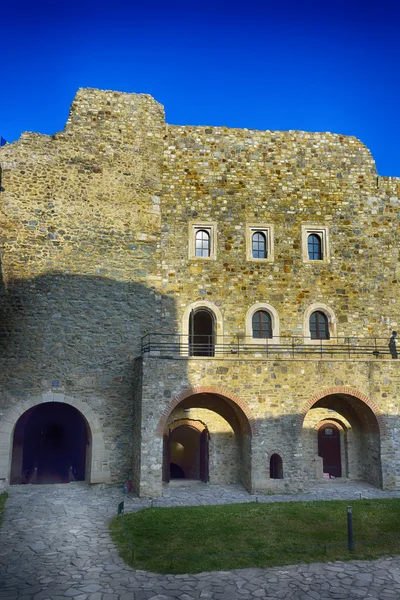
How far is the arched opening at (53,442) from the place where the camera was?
21.8 meters

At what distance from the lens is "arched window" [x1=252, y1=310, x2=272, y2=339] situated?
2000cm

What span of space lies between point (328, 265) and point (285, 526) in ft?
37.8

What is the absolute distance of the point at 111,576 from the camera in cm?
960

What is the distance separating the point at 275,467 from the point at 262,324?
5.61m

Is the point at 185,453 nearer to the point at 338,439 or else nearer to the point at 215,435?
the point at 215,435

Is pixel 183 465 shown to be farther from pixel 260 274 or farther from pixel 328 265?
pixel 328 265

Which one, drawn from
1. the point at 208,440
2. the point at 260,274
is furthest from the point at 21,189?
the point at 208,440

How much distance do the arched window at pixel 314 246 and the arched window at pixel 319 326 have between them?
242cm

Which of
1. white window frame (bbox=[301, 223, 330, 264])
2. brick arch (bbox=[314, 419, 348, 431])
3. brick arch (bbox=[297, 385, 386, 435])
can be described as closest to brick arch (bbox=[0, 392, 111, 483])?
brick arch (bbox=[297, 385, 386, 435])

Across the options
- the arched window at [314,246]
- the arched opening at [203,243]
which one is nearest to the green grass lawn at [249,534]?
the arched opening at [203,243]

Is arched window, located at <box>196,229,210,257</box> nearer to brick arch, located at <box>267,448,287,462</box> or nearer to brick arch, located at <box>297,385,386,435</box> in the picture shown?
brick arch, located at <box>297,385,386,435</box>

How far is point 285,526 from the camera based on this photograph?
1273cm

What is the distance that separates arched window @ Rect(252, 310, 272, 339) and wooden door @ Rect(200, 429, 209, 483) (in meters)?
4.40

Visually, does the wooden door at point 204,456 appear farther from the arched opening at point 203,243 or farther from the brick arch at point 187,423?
the arched opening at point 203,243
